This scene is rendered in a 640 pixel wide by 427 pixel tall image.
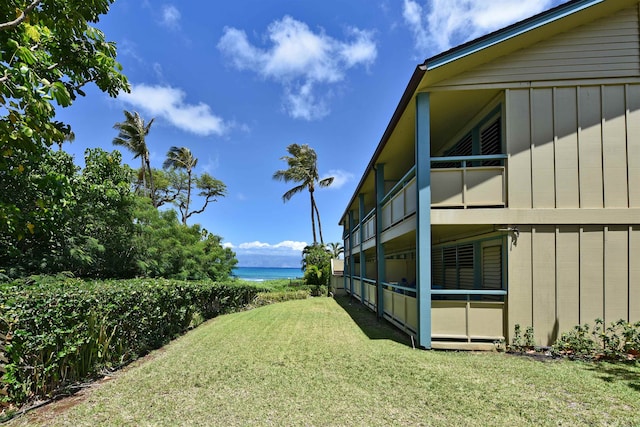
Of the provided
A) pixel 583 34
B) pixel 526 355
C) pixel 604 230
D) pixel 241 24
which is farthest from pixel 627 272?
pixel 241 24

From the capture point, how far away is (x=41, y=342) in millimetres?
4441

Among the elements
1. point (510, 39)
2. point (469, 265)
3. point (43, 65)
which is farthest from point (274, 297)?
point (43, 65)

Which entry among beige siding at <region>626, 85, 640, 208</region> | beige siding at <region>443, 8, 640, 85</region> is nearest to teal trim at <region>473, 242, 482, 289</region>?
beige siding at <region>626, 85, 640, 208</region>

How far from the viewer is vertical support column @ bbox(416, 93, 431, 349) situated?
7105mm

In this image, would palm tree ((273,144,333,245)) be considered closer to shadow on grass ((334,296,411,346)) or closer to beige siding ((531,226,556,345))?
shadow on grass ((334,296,411,346))

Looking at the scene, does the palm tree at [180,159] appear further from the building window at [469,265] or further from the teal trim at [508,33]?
the teal trim at [508,33]

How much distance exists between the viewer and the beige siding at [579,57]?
708cm

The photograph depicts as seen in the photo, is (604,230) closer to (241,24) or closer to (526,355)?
(526,355)

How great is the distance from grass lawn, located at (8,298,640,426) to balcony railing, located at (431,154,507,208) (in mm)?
3160

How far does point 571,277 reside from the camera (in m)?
6.76

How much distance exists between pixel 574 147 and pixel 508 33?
2.78 m

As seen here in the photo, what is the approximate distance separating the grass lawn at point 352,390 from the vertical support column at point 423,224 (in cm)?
63

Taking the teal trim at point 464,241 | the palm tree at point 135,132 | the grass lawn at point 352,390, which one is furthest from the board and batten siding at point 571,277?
the palm tree at point 135,132

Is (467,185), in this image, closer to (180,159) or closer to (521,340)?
(521,340)
